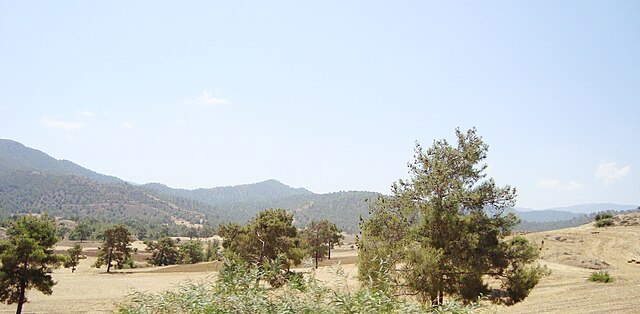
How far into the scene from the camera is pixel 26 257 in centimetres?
2712

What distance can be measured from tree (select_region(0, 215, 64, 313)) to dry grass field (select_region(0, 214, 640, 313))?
639 cm

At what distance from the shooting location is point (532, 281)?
17.3m

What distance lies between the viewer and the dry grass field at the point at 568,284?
24.0 metres

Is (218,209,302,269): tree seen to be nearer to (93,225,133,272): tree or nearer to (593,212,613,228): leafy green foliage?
(93,225,133,272): tree

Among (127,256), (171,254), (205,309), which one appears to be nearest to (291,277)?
(205,309)

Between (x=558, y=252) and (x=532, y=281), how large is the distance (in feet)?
124

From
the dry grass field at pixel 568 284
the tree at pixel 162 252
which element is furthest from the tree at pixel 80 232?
the dry grass field at pixel 568 284

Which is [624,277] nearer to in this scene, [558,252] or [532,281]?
[558,252]

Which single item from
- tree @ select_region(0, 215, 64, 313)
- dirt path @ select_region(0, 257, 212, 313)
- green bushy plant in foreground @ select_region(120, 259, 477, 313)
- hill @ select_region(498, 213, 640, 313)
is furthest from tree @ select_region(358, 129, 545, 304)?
tree @ select_region(0, 215, 64, 313)

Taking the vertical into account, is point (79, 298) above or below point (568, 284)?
below

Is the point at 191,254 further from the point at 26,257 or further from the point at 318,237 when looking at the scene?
the point at 26,257

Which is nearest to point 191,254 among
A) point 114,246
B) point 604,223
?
point 114,246

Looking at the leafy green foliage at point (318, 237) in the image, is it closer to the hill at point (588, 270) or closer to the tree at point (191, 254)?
the hill at point (588, 270)

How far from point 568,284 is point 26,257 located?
42678 millimetres
